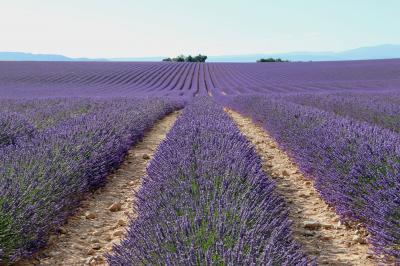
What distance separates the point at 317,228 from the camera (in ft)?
11.5

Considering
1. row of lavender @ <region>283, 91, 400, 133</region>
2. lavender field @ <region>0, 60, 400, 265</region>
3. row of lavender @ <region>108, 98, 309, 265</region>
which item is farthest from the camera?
row of lavender @ <region>283, 91, 400, 133</region>

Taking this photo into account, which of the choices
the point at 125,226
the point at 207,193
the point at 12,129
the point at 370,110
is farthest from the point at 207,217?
the point at 370,110

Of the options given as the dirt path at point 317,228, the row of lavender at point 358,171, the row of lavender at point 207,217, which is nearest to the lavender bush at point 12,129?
the row of lavender at point 207,217

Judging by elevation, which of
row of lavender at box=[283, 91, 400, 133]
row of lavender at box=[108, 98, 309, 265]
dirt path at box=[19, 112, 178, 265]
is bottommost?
dirt path at box=[19, 112, 178, 265]

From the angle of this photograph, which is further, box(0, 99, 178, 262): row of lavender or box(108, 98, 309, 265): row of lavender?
box(0, 99, 178, 262): row of lavender

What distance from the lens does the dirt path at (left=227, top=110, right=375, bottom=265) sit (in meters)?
2.94

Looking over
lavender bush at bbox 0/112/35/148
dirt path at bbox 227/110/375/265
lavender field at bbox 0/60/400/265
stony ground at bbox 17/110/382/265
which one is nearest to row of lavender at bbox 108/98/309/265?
lavender field at bbox 0/60/400/265

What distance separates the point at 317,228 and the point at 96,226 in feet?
5.76

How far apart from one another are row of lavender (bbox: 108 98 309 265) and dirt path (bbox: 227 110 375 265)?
0.43m

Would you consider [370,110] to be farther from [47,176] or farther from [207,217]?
[207,217]

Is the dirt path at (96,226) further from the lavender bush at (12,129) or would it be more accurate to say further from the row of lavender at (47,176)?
the lavender bush at (12,129)

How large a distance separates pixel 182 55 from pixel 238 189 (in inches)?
2234

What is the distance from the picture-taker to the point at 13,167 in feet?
11.3

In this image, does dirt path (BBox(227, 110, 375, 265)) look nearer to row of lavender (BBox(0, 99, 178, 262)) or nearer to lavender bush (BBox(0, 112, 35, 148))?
row of lavender (BBox(0, 99, 178, 262))
